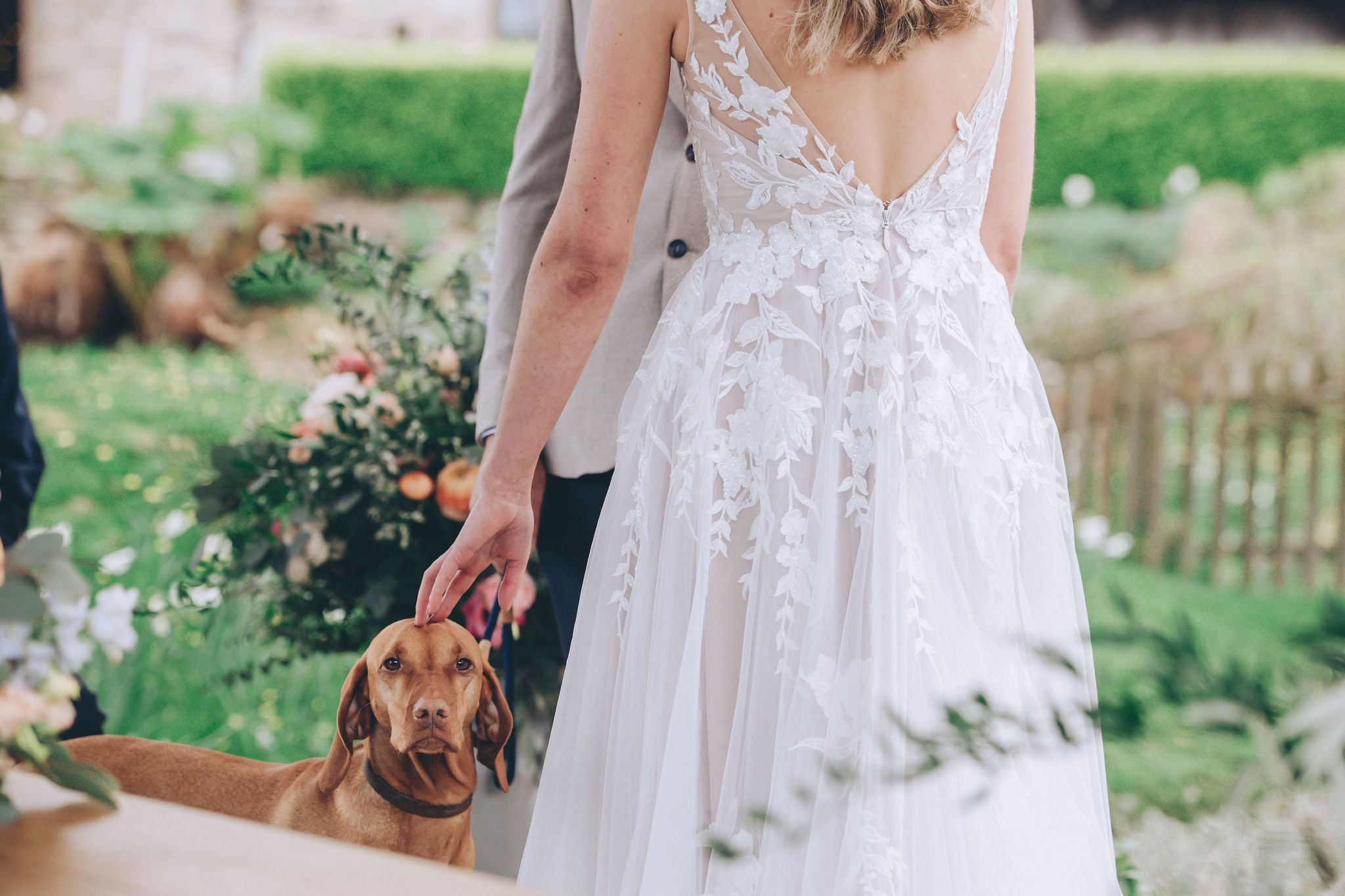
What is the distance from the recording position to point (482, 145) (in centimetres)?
863

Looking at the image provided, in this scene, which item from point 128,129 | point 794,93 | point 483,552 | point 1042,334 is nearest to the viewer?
point 794,93

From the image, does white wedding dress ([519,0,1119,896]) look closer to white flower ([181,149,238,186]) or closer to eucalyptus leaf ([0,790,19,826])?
eucalyptus leaf ([0,790,19,826])

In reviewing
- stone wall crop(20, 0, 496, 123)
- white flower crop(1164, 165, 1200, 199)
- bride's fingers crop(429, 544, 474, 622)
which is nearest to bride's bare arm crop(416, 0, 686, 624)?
bride's fingers crop(429, 544, 474, 622)

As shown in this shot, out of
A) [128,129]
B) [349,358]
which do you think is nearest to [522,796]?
[349,358]

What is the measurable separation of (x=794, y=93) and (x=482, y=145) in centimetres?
793

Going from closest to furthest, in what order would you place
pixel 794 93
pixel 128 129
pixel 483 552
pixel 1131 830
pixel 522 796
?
pixel 794 93 < pixel 483 552 < pixel 522 796 < pixel 1131 830 < pixel 128 129

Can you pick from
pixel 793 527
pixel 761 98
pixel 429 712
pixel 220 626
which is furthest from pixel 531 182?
pixel 220 626

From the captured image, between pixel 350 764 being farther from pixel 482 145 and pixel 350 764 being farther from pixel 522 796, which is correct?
pixel 482 145

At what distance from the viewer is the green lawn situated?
54 cm

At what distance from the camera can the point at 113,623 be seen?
0.76 meters

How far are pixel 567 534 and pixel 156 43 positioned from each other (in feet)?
31.6

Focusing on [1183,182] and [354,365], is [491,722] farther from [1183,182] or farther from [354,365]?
[1183,182]

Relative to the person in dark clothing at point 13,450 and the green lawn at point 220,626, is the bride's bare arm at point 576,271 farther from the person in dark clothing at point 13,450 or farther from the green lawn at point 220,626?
the person in dark clothing at point 13,450

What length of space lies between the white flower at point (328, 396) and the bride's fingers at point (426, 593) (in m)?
0.67
